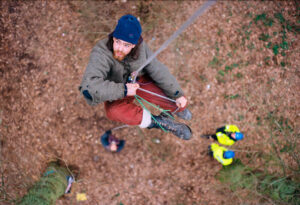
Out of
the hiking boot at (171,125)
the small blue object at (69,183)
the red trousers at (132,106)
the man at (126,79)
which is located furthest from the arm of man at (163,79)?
the small blue object at (69,183)

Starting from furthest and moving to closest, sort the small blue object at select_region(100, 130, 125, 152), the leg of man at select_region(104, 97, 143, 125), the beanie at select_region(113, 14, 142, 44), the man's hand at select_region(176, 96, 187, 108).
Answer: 1. the small blue object at select_region(100, 130, 125, 152)
2. the man's hand at select_region(176, 96, 187, 108)
3. the leg of man at select_region(104, 97, 143, 125)
4. the beanie at select_region(113, 14, 142, 44)

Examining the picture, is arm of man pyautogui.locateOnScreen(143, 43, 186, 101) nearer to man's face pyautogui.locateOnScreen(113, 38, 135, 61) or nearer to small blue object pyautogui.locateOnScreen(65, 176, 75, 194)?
man's face pyautogui.locateOnScreen(113, 38, 135, 61)

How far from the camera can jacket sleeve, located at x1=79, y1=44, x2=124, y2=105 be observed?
6.60 ft

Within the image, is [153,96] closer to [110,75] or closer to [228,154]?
[110,75]

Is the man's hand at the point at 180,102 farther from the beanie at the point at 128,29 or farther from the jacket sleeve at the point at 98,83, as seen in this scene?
the beanie at the point at 128,29

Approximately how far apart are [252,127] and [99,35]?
334cm

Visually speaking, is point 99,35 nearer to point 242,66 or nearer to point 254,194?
point 242,66

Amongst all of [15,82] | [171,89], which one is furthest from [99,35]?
[171,89]

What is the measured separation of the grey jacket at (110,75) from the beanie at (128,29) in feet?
0.95

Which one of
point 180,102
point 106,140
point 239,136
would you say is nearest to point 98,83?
point 180,102

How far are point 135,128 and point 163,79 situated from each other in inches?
54.8

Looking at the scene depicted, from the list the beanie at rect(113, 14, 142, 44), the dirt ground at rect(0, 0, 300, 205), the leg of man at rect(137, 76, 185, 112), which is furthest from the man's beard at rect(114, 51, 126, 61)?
the dirt ground at rect(0, 0, 300, 205)

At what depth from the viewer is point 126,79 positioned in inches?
96.3

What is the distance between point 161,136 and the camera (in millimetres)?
3584
